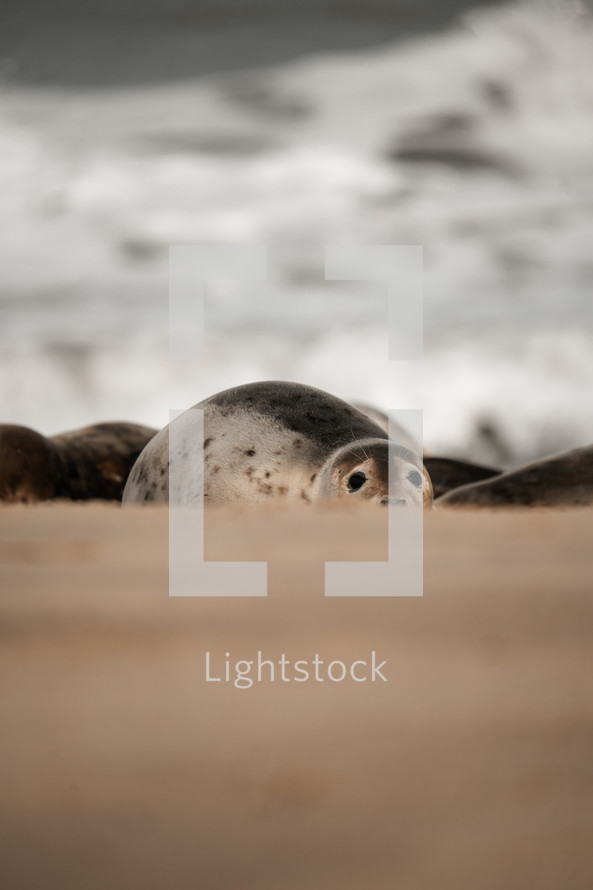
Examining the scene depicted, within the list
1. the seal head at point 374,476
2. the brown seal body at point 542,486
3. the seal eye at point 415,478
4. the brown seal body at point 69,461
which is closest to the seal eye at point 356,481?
the seal head at point 374,476

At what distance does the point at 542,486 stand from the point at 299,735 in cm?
333

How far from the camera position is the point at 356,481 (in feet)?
8.93

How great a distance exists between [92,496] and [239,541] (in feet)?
15.6

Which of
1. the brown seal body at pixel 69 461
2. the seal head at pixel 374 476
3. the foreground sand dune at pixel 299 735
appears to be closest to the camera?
the foreground sand dune at pixel 299 735

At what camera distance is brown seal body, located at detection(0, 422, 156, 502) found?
5430 mm

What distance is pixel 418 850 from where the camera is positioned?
96 centimetres

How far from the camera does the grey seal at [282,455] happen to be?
275 cm

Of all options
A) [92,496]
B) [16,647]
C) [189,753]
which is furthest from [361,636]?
[92,496]

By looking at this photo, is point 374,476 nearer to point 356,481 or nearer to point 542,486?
point 356,481

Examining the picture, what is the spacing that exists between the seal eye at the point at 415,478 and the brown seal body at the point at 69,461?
3.26m

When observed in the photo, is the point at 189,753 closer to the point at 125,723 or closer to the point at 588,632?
the point at 125,723

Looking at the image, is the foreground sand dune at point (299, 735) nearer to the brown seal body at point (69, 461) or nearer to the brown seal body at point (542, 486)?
the brown seal body at point (542, 486)

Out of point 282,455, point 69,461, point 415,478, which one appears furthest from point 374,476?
point 69,461

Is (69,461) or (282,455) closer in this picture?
(282,455)
